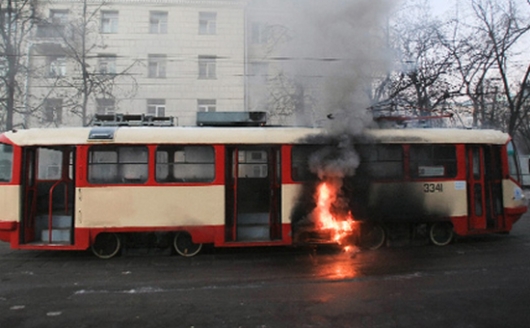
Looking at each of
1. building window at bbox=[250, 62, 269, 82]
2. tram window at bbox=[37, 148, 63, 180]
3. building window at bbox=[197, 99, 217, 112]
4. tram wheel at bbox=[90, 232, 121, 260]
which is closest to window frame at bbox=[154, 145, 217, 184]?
tram wheel at bbox=[90, 232, 121, 260]

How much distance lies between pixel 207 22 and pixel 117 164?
5.50 meters

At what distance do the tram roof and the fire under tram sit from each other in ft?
0.07

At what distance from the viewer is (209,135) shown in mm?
6473

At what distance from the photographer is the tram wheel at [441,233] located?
284 inches

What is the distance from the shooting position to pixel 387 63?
7691mm

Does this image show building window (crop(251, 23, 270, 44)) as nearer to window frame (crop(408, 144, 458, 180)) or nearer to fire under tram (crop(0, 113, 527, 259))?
fire under tram (crop(0, 113, 527, 259))

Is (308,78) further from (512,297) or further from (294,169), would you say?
(512,297)

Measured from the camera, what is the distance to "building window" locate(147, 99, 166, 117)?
14.0 m

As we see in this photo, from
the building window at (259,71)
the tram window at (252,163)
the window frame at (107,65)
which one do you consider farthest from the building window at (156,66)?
the tram window at (252,163)

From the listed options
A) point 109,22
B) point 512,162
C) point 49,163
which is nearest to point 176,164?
point 49,163

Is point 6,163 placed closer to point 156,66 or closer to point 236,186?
point 236,186

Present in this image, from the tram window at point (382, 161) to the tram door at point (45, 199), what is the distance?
18.0 feet

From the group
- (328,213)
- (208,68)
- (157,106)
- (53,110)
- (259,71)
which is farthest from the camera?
(157,106)

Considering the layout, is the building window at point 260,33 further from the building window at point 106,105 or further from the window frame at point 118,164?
the building window at point 106,105
